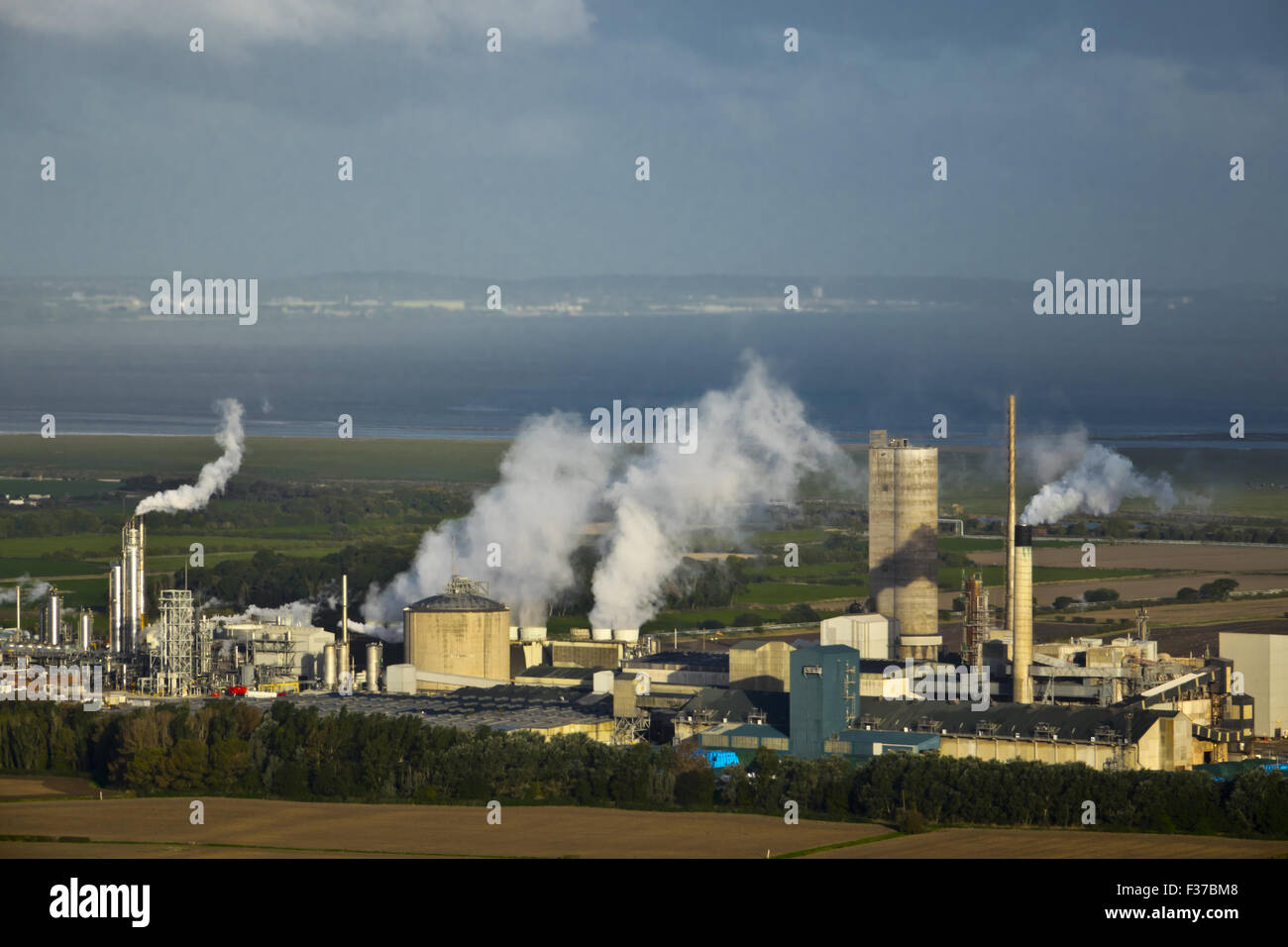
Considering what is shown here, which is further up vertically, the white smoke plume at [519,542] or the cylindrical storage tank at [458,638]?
the white smoke plume at [519,542]

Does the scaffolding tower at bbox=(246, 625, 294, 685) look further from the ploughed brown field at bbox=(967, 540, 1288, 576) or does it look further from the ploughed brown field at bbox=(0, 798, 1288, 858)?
the ploughed brown field at bbox=(967, 540, 1288, 576)

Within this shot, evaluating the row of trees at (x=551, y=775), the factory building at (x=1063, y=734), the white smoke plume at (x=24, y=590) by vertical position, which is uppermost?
the white smoke plume at (x=24, y=590)

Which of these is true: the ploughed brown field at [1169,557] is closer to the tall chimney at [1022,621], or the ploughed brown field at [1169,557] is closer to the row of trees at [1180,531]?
the row of trees at [1180,531]

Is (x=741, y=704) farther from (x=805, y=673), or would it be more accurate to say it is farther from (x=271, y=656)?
(x=271, y=656)

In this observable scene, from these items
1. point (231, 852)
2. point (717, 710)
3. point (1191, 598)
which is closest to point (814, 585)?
point (1191, 598)

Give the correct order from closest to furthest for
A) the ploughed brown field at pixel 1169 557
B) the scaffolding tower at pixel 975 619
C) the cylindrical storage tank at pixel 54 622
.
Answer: the scaffolding tower at pixel 975 619 < the cylindrical storage tank at pixel 54 622 < the ploughed brown field at pixel 1169 557

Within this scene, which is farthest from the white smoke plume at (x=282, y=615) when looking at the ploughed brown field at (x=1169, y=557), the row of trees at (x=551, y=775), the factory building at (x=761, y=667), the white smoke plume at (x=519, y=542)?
the ploughed brown field at (x=1169, y=557)

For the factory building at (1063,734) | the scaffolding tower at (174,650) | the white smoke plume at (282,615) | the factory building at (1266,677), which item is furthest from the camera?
the white smoke plume at (282,615)
